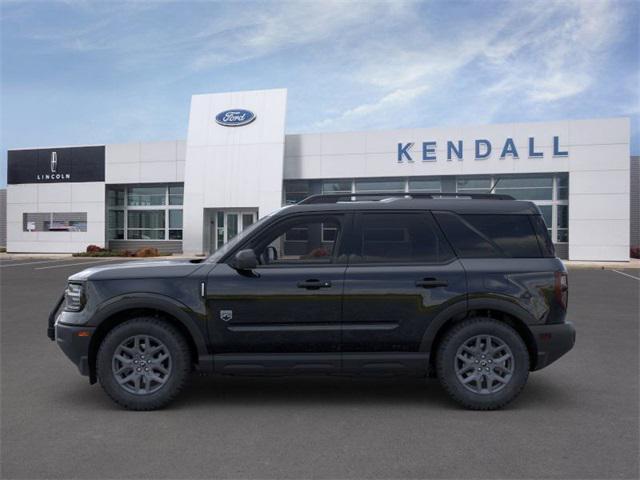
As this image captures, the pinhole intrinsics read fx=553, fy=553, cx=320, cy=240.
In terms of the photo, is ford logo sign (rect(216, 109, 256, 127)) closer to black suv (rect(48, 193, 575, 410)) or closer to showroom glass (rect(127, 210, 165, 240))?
showroom glass (rect(127, 210, 165, 240))

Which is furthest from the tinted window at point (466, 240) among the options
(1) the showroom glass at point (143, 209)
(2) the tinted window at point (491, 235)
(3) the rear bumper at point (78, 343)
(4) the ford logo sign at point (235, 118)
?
(1) the showroom glass at point (143, 209)

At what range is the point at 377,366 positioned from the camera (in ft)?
15.7

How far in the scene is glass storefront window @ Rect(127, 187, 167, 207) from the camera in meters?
33.4

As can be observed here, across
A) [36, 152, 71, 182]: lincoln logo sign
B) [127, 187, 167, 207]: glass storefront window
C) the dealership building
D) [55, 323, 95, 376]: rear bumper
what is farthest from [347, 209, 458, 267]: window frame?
[36, 152, 71, 182]: lincoln logo sign

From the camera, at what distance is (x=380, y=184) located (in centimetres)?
2997

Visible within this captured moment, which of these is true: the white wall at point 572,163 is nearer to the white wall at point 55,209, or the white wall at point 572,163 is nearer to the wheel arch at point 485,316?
the white wall at point 55,209

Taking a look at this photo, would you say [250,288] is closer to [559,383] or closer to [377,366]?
[377,366]

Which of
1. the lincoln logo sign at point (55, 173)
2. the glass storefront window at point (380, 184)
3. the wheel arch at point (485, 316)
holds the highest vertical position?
the lincoln logo sign at point (55, 173)

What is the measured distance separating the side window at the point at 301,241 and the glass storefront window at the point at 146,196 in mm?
29687

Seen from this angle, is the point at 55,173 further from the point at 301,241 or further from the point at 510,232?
the point at 510,232

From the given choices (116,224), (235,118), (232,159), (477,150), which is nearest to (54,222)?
(116,224)

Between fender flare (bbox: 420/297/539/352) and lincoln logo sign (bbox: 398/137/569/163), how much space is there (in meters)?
24.1

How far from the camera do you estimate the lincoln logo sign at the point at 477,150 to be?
27031 millimetres

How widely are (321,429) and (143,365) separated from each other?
1.66m
